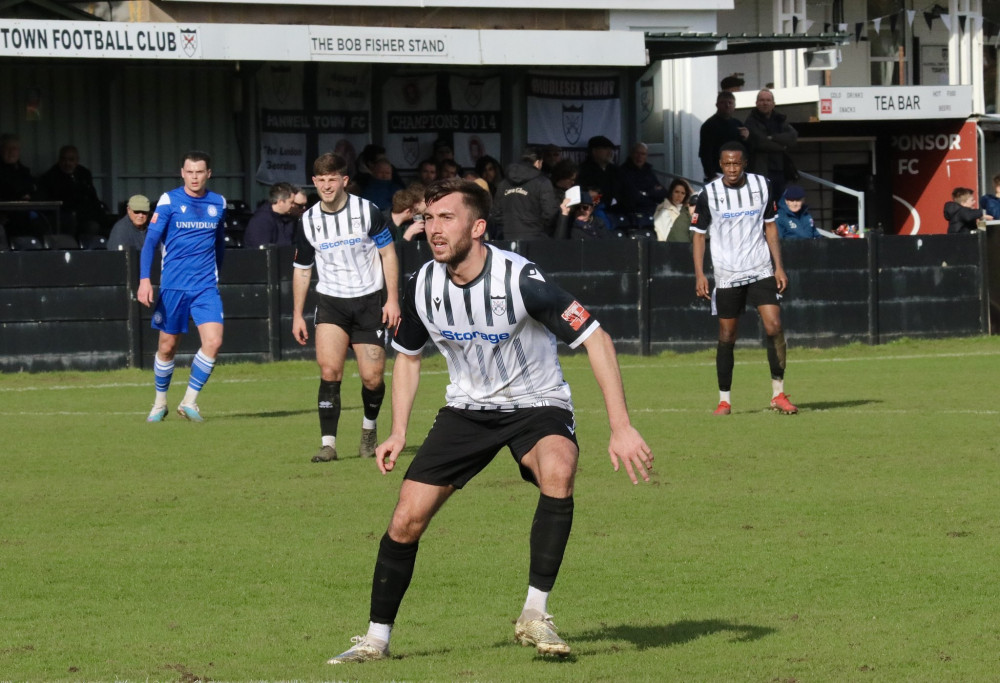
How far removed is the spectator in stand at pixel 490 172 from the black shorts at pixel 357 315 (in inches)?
415

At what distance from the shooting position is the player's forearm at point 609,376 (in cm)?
577

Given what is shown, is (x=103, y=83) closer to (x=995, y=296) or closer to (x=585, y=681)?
(x=995, y=296)

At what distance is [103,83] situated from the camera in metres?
23.2

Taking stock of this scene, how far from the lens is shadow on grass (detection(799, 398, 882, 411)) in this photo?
14.4 metres

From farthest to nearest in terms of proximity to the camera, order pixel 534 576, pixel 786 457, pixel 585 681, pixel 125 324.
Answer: pixel 125 324 → pixel 786 457 → pixel 534 576 → pixel 585 681

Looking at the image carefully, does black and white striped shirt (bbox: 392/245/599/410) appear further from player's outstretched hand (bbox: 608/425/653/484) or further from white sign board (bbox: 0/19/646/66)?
white sign board (bbox: 0/19/646/66)

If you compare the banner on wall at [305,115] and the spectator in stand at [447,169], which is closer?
the spectator in stand at [447,169]

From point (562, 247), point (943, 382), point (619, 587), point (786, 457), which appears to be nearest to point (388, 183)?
point (562, 247)

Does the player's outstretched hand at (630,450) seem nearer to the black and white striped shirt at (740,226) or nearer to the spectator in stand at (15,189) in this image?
the black and white striped shirt at (740,226)

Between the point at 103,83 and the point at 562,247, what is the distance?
735 centimetres

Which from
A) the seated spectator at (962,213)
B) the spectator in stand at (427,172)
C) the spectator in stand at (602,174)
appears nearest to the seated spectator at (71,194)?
the spectator in stand at (427,172)

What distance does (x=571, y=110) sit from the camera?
87.3 feet

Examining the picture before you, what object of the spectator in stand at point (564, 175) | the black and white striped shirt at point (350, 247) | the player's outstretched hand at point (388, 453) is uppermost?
the spectator in stand at point (564, 175)

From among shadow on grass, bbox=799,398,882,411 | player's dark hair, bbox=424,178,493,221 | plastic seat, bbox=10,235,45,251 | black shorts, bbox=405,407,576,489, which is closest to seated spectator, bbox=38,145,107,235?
plastic seat, bbox=10,235,45,251
